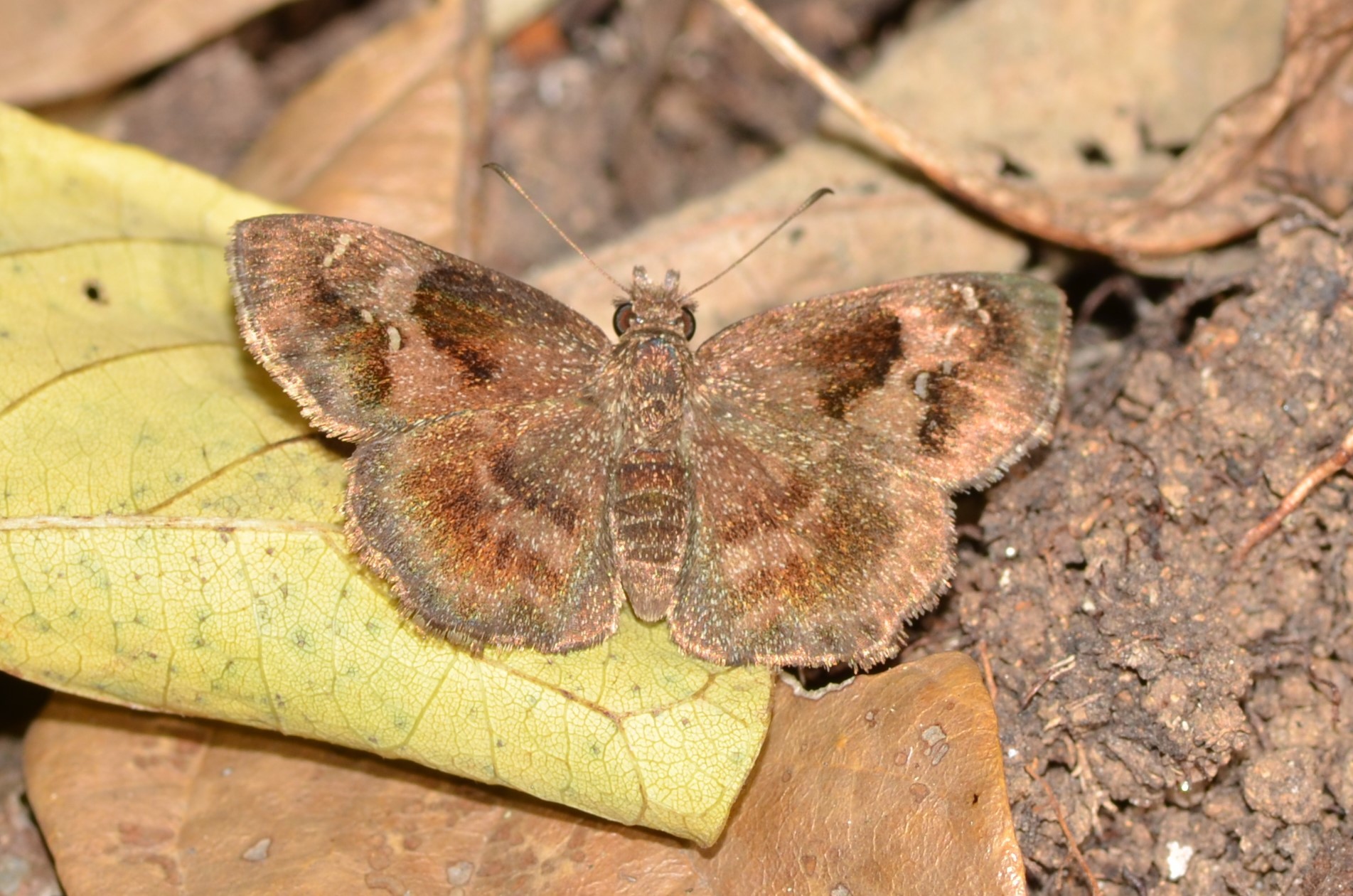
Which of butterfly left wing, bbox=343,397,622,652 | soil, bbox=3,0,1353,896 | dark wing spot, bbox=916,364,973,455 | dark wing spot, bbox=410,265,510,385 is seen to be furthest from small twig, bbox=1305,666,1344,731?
dark wing spot, bbox=410,265,510,385

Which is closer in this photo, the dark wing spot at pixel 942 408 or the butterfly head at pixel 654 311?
the dark wing spot at pixel 942 408

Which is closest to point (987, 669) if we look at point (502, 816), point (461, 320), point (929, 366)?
point (929, 366)

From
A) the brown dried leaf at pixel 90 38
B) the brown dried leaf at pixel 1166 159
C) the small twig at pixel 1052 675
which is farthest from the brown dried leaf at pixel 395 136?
the small twig at pixel 1052 675

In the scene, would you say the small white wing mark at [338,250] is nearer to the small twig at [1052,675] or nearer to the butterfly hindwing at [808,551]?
the butterfly hindwing at [808,551]

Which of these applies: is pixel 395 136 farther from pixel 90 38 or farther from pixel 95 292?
pixel 90 38

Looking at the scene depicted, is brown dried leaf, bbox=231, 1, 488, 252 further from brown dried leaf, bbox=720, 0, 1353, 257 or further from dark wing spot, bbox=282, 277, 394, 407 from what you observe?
dark wing spot, bbox=282, 277, 394, 407

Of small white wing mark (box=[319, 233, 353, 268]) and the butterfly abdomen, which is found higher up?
small white wing mark (box=[319, 233, 353, 268])
